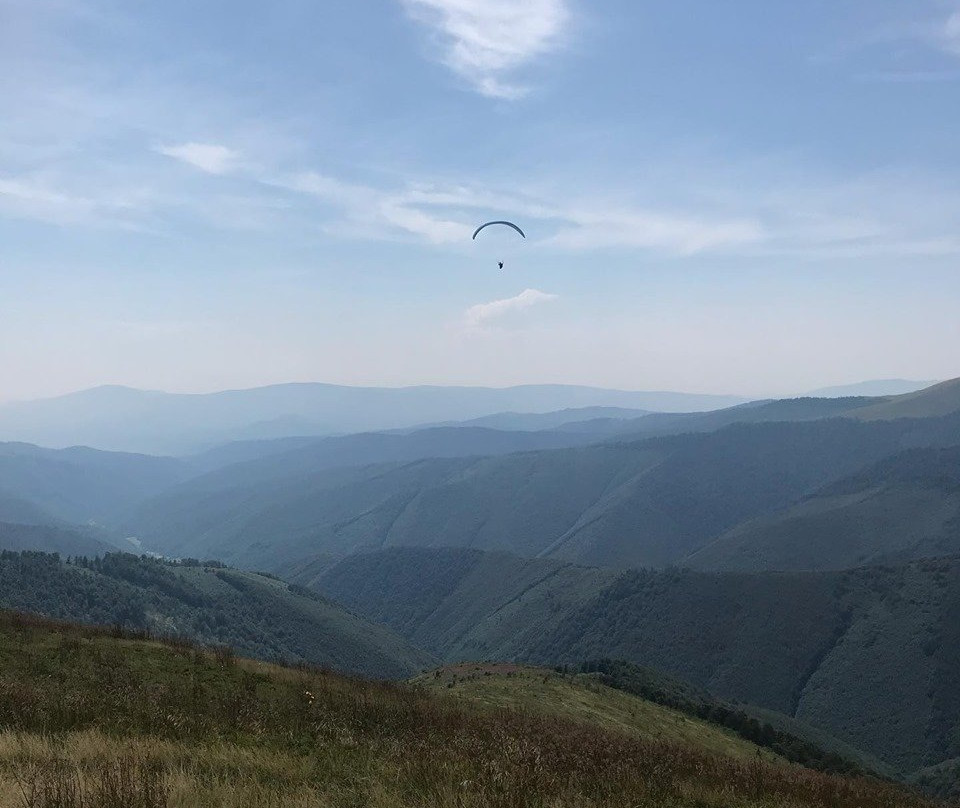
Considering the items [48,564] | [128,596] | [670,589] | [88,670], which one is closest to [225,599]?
[128,596]

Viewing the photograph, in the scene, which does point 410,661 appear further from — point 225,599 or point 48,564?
point 48,564

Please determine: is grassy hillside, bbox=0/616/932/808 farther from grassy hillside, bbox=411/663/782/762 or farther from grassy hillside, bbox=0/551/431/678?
grassy hillside, bbox=0/551/431/678

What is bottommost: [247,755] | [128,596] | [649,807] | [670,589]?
[670,589]

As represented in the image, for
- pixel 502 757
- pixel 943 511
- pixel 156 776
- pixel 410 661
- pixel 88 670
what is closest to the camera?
pixel 156 776

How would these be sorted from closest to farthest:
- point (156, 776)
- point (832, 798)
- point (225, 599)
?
point (156, 776) → point (832, 798) → point (225, 599)

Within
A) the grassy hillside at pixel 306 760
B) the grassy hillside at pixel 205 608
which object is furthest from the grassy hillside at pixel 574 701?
the grassy hillside at pixel 205 608

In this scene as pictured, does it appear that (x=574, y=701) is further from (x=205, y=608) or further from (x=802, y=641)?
(x=205, y=608)

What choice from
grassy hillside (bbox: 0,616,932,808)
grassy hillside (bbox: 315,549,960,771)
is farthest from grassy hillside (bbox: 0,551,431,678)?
grassy hillside (bbox: 0,616,932,808)
